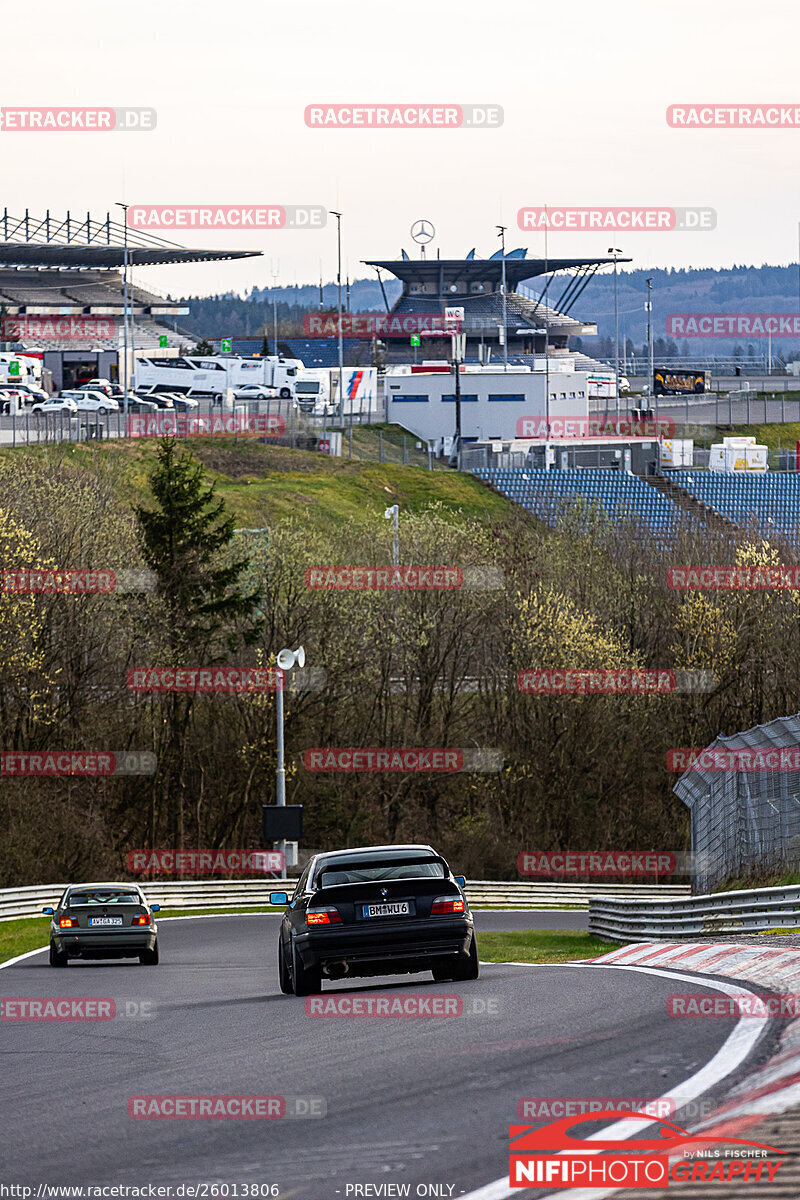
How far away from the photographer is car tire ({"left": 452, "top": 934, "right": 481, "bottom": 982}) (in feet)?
44.0

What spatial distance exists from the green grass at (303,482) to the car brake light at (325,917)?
53.6m

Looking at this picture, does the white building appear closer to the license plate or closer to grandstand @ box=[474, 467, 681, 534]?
grandstand @ box=[474, 467, 681, 534]

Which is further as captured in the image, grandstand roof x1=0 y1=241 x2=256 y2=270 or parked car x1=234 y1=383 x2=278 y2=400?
grandstand roof x1=0 y1=241 x2=256 y2=270

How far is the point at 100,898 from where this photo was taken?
2025 cm

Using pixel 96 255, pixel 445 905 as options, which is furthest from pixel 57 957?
pixel 96 255

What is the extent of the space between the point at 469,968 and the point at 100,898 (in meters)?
8.16

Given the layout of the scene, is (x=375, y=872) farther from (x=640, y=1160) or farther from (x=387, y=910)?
(x=640, y=1160)

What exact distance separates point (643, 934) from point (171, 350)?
10824cm

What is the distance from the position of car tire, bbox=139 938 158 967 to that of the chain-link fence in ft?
27.5

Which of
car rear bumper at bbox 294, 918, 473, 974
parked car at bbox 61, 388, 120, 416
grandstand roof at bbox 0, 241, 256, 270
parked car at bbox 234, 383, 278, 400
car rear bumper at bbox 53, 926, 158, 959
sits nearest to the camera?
car rear bumper at bbox 294, 918, 473, 974

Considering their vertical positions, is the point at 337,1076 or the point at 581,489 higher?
the point at 581,489

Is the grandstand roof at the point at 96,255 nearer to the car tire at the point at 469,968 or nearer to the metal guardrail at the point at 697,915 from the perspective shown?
the metal guardrail at the point at 697,915

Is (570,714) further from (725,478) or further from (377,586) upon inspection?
(725,478)

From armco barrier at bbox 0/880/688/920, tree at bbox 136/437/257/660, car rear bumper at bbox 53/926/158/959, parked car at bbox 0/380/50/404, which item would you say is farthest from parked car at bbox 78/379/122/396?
car rear bumper at bbox 53/926/158/959
